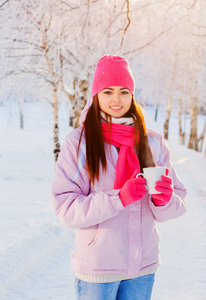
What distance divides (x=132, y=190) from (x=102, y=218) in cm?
22

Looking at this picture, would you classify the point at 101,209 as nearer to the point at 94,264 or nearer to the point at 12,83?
the point at 94,264

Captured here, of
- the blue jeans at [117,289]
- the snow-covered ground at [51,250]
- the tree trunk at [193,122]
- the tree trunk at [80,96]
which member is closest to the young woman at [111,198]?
the blue jeans at [117,289]

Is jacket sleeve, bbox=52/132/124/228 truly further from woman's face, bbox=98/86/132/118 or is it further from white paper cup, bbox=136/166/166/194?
woman's face, bbox=98/86/132/118

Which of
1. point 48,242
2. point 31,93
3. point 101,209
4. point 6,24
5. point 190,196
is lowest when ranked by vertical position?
point 190,196

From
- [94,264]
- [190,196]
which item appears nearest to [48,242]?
[94,264]

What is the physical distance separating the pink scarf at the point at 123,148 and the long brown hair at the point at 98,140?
0.04 m

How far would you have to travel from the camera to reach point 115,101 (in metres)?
1.82

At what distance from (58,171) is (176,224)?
433 cm

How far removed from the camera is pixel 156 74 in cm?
2516

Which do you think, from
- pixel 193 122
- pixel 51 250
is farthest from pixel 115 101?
pixel 193 122

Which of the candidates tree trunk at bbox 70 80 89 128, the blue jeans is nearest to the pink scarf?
the blue jeans

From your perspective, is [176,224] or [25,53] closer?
[176,224]

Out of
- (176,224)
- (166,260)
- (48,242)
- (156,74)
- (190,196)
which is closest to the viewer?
(166,260)

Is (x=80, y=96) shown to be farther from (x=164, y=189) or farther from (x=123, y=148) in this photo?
(x=164, y=189)
